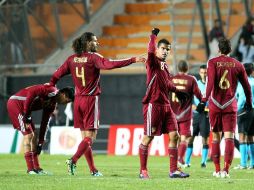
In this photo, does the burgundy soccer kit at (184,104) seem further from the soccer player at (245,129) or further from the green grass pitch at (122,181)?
the green grass pitch at (122,181)

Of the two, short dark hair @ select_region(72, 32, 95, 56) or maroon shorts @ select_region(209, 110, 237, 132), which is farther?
short dark hair @ select_region(72, 32, 95, 56)

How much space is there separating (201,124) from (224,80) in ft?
22.0

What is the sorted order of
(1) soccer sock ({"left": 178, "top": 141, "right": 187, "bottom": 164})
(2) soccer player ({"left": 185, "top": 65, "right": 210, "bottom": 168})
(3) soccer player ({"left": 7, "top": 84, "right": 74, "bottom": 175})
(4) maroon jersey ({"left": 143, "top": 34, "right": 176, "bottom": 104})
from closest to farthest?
1. (4) maroon jersey ({"left": 143, "top": 34, "right": 176, "bottom": 104})
2. (3) soccer player ({"left": 7, "top": 84, "right": 74, "bottom": 175})
3. (1) soccer sock ({"left": 178, "top": 141, "right": 187, "bottom": 164})
4. (2) soccer player ({"left": 185, "top": 65, "right": 210, "bottom": 168})

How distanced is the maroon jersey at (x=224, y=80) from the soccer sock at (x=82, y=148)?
7.10 feet

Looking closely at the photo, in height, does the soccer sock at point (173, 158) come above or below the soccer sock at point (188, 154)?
above

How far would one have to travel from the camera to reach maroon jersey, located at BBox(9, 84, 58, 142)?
1842 cm

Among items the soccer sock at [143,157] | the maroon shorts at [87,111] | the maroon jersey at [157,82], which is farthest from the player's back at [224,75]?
the maroon shorts at [87,111]

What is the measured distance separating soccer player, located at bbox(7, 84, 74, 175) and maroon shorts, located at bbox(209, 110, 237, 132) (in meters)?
2.45

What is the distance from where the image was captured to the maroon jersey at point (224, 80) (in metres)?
17.8

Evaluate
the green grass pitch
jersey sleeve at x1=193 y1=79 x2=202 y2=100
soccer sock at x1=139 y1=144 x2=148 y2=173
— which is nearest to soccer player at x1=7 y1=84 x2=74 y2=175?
the green grass pitch

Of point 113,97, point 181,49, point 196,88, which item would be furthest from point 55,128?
point 196,88

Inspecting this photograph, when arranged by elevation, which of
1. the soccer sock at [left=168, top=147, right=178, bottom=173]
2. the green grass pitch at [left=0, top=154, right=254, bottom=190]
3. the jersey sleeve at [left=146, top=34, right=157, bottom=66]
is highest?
the jersey sleeve at [left=146, top=34, right=157, bottom=66]

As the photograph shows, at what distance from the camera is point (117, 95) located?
33.3m

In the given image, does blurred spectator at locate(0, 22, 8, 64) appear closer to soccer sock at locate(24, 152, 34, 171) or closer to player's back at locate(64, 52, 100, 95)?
soccer sock at locate(24, 152, 34, 171)
